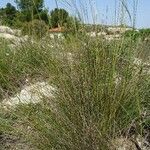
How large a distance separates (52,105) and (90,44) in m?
0.68

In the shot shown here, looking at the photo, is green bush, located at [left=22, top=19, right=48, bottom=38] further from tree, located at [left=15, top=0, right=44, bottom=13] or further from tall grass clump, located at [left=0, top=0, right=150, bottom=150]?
tall grass clump, located at [left=0, top=0, right=150, bottom=150]

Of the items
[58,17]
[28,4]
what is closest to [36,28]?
[28,4]

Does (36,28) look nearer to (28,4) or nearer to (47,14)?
(28,4)

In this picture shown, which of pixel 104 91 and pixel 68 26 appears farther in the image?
pixel 68 26

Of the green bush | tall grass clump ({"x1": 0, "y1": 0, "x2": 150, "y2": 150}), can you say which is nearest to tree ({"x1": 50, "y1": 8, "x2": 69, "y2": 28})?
tall grass clump ({"x1": 0, "y1": 0, "x2": 150, "y2": 150})

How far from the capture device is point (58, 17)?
13.8 ft

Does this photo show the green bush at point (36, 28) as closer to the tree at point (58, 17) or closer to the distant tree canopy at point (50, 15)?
the distant tree canopy at point (50, 15)

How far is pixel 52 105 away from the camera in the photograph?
3.52 meters

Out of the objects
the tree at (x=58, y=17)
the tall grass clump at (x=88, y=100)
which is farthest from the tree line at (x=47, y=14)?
the tall grass clump at (x=88, y=100)

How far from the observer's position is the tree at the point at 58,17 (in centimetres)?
412

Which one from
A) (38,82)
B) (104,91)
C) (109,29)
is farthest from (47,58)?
(104,91)

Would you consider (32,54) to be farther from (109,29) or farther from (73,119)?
(73,119)

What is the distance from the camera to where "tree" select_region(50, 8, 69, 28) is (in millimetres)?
4119

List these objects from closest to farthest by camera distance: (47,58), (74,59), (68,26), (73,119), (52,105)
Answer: (73,119), (52,105), (74,59), (47,58), (68,26)
